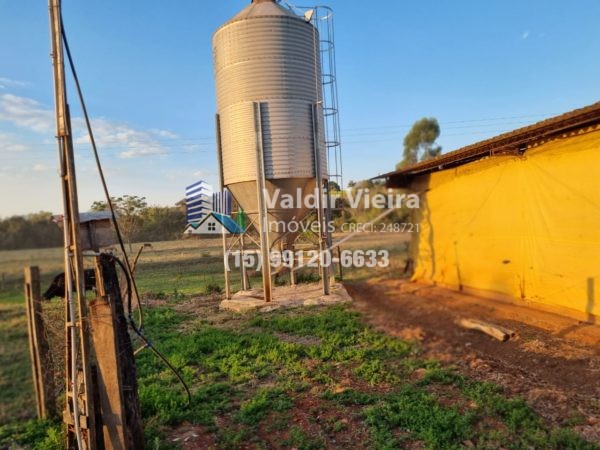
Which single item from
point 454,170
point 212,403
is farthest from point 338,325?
point 454,170

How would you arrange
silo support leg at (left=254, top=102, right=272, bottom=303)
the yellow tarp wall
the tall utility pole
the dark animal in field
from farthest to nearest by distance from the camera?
1. silo support leg at (left=254, top=102, right=272, bottom=303)
2. the yellow tarp wall
3. the dark animal in field
4. the tall utility pole

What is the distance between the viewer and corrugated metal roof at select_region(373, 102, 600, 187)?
632cm

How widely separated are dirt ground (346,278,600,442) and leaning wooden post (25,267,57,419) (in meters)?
4.67

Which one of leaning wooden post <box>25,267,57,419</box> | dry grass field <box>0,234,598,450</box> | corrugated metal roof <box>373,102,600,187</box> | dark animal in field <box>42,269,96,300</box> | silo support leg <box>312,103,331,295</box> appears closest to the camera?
dark animal in field <box>42,269,96,300</box>

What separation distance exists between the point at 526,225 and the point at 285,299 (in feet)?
18.5

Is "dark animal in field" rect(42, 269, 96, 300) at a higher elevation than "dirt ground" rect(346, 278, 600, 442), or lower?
higher

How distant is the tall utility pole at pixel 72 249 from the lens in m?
2.82

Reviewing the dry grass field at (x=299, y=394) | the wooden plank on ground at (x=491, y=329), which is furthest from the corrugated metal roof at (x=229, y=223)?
the wooden plank on ground at (x=491, y=329)

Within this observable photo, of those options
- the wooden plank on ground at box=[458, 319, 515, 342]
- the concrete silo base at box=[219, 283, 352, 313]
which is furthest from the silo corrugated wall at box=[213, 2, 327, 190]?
the wooden plank on ground at box=[458, 319, 515, 342]

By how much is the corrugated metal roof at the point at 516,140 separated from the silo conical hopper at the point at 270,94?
3.32 m

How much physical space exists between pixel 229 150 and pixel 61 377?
22.2 feet

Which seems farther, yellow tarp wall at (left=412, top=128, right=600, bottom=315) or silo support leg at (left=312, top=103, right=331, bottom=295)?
silo support leg at (left=312, top=103, right=331, bottom=295)

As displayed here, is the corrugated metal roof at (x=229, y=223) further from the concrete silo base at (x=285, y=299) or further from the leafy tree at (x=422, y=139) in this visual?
the leafy tree at (x=422, y=139)

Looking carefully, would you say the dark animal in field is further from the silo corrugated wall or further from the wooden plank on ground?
the silo corrugated wall
